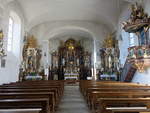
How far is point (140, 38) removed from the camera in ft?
32.2

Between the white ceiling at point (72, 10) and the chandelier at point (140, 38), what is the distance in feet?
12.2

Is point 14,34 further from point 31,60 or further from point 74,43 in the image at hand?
point 74,43

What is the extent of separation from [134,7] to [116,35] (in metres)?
6.08

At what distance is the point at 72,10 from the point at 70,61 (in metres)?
8.06

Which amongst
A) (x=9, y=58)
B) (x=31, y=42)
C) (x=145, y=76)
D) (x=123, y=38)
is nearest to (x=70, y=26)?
(x=31, y=42)

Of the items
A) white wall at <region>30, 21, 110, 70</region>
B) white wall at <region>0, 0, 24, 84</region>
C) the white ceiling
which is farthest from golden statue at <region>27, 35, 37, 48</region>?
white wall at <region>0, 0, 24, 84</region>

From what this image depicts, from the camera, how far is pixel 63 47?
21484 millimetres

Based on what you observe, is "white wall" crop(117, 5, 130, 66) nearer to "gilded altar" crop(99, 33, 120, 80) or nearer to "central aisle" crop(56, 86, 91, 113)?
"gilded altar" crop(99, 33, 120, 80)

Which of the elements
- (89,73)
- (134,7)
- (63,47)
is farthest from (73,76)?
(134,7)

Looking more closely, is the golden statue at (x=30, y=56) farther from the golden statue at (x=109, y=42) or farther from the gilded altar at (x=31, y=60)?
the golden statue at (x=109, y=42)

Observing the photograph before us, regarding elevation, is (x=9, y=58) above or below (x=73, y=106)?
above

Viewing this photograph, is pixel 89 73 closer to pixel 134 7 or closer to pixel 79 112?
pixel 134 7

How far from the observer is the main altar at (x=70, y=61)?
20203 mm

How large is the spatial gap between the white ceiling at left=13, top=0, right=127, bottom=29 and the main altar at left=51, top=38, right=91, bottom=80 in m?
5.53
